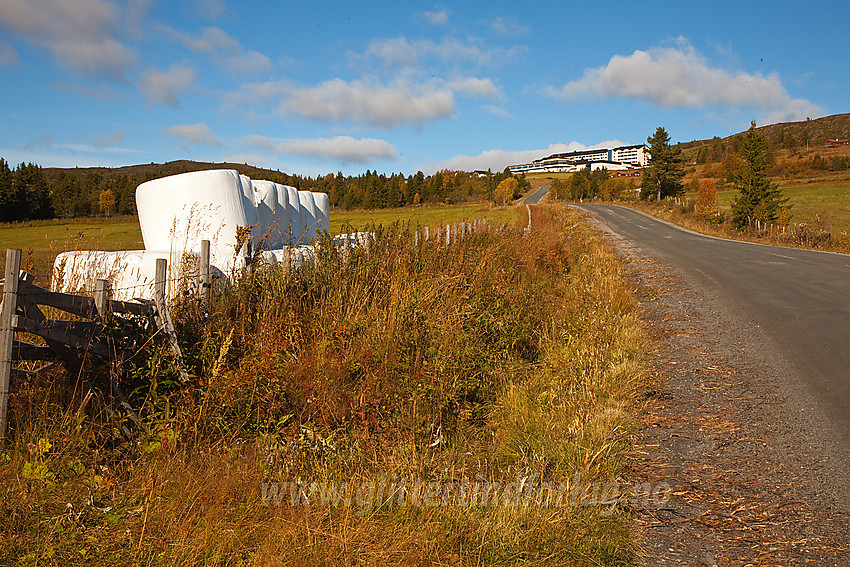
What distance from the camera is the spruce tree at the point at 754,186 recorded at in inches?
1277

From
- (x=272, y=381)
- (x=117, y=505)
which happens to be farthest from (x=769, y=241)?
(x=117, y=505)

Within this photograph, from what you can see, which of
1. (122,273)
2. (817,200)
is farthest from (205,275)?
(817,200)

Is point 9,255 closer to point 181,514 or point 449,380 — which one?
point 181,514

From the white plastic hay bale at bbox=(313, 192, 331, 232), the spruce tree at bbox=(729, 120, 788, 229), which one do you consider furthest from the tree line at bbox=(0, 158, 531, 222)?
the spruce tree at bbox=(729, 120, 788, 229)

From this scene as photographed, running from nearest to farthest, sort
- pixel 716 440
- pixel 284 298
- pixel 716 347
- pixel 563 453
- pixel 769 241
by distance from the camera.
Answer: pixel 563 453 → pixel 716 440 → pixel 284 298 → pixel 716 347 → pixel 769 241

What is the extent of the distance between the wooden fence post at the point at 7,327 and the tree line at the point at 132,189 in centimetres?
3440

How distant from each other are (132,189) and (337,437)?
8124cm

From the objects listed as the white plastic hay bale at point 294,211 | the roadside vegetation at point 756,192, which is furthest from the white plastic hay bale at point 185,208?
the roadside vegetation at point 756,192

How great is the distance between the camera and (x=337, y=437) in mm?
4094

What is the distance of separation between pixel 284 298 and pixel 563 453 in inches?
116

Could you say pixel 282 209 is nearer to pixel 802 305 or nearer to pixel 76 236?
pixel 76 236

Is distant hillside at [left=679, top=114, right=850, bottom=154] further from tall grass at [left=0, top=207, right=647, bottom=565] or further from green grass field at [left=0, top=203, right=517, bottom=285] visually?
tall grass at [left=0, top=207, right=647, bottom=565]

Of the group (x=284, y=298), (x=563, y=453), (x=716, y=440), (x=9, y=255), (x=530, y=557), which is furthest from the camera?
(x=284, y=298)

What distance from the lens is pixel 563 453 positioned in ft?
12.5
